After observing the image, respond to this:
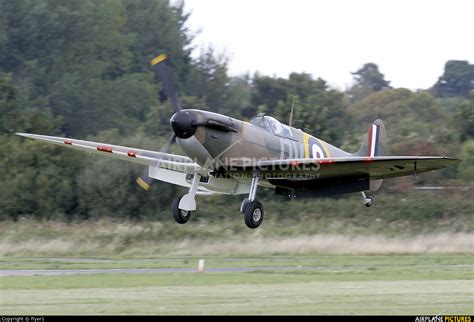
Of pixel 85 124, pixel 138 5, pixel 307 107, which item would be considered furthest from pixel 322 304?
pixel 138 5

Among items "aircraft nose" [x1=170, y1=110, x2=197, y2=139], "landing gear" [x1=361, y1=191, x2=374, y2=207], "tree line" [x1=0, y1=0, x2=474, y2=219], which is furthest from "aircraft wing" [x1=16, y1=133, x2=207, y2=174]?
"tree line" [x1=0, y1=0, x2=474, y2=219]

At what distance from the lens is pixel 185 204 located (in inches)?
690

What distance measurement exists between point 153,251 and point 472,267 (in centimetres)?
932

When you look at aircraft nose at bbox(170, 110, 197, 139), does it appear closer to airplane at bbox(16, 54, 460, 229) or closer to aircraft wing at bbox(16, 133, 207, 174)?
airplane at bbox(16, 54, 460, 229)

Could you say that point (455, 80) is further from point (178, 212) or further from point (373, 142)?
point (178, 212)

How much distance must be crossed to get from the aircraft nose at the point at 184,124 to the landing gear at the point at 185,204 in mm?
1863

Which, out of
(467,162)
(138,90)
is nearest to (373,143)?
(467,162)

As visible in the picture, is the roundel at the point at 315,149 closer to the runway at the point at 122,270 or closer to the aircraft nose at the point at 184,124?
the runway at the point at 122,270

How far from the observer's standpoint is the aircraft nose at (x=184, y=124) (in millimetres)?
16047

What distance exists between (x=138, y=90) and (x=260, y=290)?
42.6 m

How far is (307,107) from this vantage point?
34938 millimetres

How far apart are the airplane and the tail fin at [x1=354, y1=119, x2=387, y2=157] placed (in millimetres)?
1099

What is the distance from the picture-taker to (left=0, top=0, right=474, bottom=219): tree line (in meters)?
35.7

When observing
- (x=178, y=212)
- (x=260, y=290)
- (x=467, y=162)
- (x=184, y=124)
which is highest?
(x=467, y=162)
